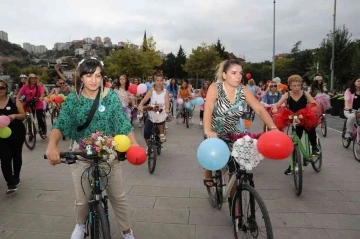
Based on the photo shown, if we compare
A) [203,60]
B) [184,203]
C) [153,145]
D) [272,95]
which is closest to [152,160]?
[153,145]

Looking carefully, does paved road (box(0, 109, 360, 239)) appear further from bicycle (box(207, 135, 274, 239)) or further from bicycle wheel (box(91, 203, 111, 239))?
bicycle wheel (box(91, 203, 111, 239))

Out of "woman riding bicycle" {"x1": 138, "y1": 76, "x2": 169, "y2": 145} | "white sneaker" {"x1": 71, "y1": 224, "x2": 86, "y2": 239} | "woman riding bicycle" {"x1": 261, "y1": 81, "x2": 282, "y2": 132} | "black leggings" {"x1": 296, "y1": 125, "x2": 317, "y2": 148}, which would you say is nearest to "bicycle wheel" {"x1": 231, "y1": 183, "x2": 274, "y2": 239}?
"white sneaker" {"x1": 71, "y1": 224, "x2": 86, "y2": 239}

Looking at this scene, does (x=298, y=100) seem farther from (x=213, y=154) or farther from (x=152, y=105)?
(x=213, y=154)

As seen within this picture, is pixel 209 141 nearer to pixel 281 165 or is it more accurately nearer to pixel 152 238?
pixel 152 238

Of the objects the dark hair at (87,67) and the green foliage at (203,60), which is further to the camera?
the green foliage at (203,60)

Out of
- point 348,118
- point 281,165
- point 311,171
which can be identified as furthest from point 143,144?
point 348,118

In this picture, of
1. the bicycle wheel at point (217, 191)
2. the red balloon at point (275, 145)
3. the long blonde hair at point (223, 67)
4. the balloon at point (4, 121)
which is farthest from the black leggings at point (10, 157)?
the red balloon at point (275, 145)

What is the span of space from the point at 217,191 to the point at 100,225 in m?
1.86

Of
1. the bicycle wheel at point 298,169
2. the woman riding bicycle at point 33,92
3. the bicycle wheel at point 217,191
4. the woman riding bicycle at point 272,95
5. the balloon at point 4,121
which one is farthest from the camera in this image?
the woman riding bicycle at point 272,95

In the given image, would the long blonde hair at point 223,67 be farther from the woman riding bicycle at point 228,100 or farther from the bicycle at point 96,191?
the bicycle at point 96,191

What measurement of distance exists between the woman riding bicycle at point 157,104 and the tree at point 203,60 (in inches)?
1712

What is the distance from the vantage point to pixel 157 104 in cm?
630

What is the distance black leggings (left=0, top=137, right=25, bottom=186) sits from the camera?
4.74 metres

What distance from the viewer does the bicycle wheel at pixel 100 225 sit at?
2433mm
